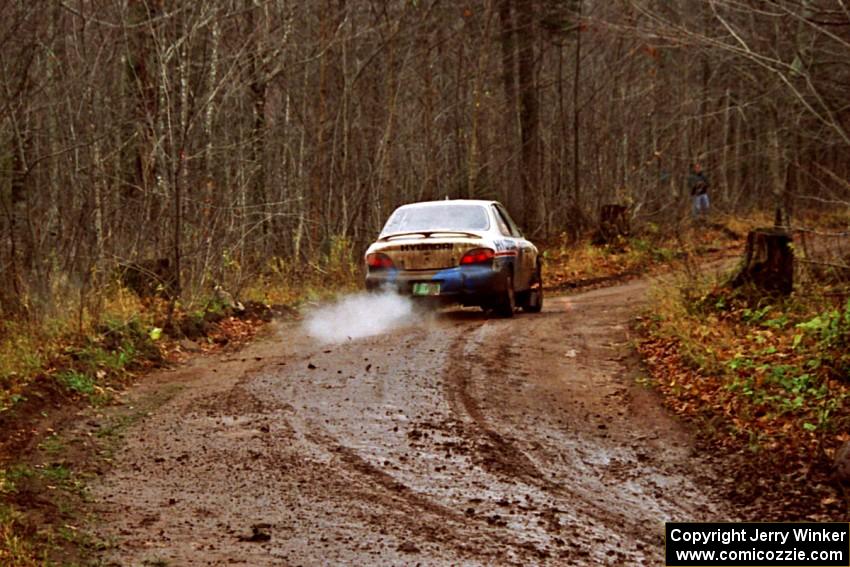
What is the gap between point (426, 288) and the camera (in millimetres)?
14336

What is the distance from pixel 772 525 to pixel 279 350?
297 inches

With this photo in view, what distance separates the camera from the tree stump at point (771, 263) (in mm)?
12641

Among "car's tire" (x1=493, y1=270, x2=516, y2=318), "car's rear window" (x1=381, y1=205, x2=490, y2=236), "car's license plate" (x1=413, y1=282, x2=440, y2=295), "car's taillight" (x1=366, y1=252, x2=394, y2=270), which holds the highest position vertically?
"car's rear window" (x1=381, y1=205, x2=490, y2=236)

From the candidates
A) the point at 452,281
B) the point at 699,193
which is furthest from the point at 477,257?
the point at 699,193

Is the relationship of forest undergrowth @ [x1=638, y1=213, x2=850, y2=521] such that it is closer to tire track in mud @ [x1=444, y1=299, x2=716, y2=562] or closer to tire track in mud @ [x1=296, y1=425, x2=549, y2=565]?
tire track in mud @ [x1=444, y1=299, x2=716, y2=562]

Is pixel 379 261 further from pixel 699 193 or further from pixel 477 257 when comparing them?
pixel 699 193

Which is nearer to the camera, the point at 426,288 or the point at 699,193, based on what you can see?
the point at 426,288

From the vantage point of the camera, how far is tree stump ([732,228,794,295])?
41.5ft

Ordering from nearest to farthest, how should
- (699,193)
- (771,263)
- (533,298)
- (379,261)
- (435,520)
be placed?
(435,520)
(771,263)
(379,261)
(533,298)
(699,193)

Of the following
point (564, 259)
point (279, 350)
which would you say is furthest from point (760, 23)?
point (279, 350)

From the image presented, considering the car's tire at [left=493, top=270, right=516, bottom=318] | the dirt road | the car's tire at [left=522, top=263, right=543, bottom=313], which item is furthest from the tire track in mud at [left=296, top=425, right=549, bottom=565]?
the car's tire at [left=522, top=263, right=543, bottom=313]

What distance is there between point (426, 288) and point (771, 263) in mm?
4479

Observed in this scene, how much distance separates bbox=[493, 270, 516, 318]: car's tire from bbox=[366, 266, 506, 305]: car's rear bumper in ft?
0.71

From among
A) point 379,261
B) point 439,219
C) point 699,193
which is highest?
point 439,219
